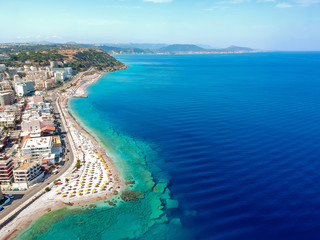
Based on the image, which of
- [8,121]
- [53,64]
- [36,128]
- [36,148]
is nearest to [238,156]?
[36,148]

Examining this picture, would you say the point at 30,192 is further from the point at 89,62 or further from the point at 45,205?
the point at 89,62

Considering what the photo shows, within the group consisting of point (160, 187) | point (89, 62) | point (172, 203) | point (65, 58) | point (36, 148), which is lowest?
point (172, 203)

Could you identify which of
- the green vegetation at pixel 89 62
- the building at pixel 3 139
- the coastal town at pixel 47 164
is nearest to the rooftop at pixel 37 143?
the coastal town at pixel 47 164

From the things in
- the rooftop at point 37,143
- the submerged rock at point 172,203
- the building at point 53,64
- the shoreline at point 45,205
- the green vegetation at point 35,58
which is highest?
the green vegetation at point 35,58

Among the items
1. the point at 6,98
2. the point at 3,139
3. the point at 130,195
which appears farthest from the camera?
the point at 6,98

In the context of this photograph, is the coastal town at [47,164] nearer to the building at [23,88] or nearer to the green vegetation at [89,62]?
the building at [23,88]

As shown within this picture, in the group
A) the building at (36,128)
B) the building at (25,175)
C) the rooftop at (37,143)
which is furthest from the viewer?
the building at (36,128)

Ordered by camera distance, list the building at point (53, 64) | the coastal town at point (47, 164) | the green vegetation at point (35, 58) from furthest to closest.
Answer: the green vegetation at point (35, 58) → the building at point (53, 64) → the coastal town at point (47, 164)
